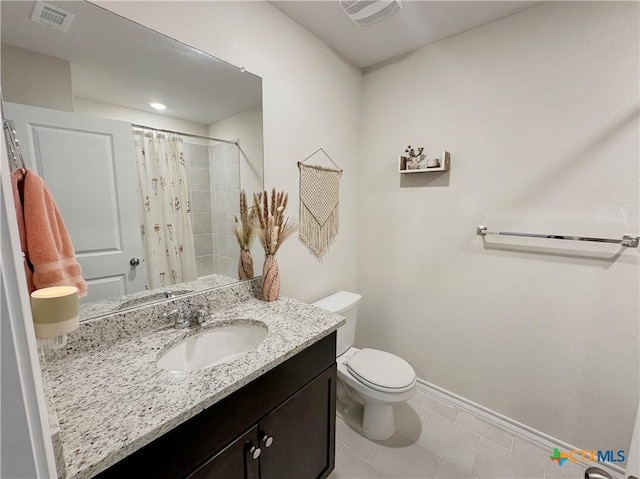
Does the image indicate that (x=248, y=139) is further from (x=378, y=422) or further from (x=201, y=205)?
(x=378, y=422)

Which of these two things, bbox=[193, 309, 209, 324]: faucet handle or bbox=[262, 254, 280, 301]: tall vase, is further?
bbox=[262, 254, 280, 301]: tall vase

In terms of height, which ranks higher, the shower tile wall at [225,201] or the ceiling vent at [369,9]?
the ceiling vent at [369,9]

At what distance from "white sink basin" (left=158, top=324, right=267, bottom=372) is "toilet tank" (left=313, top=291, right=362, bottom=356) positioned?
577 millimetres

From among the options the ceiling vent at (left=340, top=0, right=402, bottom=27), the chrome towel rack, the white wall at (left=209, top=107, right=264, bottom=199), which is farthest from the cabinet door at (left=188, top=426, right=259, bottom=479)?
the ceiling vent at (left=340, top=0, right=402, bottom=27)

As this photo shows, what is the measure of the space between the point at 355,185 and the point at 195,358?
1.59 meters

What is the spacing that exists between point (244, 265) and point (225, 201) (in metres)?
0.34

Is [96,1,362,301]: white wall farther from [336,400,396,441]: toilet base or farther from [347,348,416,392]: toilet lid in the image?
[336,400,396,441]: toilet base

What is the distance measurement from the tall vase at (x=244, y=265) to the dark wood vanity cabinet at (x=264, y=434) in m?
0.56

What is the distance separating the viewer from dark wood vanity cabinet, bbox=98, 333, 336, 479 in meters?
0.70

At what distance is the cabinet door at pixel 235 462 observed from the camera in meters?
0.78

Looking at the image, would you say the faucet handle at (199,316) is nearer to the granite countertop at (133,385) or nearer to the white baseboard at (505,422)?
the granite countertop at (133,385)

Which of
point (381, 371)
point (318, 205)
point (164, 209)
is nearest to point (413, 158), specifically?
point (318, 205)

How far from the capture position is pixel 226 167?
1.37 metres

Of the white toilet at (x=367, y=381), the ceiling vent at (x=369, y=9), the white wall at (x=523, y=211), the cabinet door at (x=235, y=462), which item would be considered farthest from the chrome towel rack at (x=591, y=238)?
the cabinet door at (x=235, y=462)
